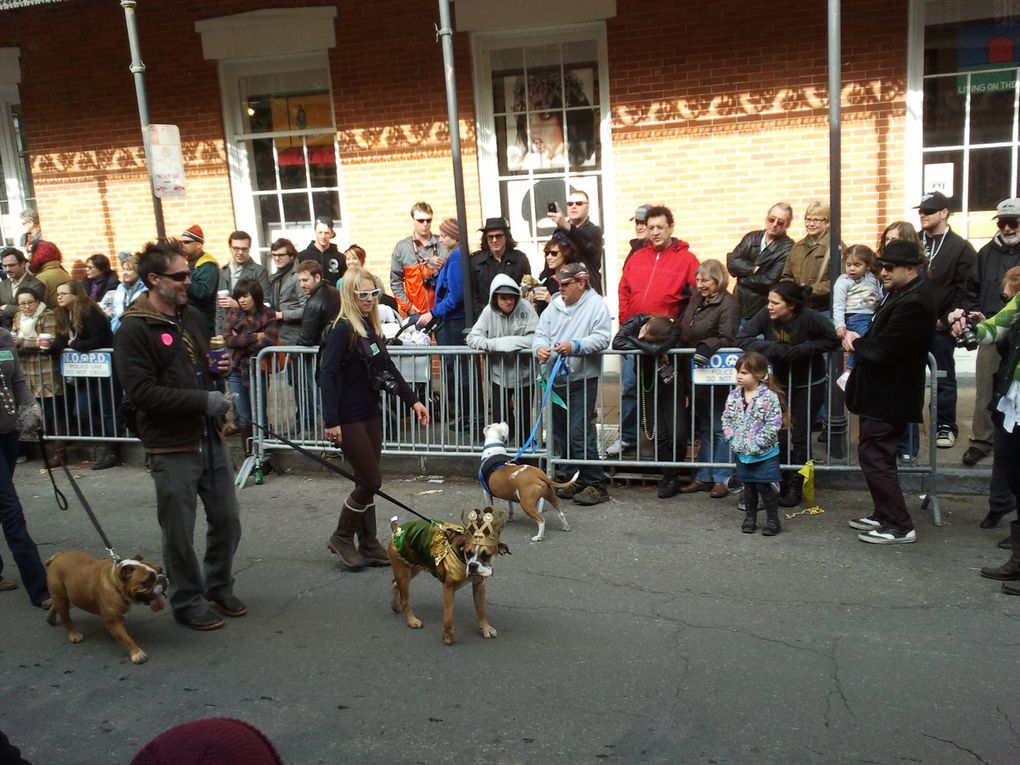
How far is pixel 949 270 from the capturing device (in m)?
7.72

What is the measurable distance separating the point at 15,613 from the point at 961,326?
609 cm

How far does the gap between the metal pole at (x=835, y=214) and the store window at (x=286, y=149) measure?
632 cm

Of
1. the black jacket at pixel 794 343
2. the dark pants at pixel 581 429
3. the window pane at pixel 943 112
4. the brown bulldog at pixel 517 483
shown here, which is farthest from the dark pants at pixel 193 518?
the window pane at pixel 943 112

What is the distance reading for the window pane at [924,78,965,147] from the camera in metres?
9.55

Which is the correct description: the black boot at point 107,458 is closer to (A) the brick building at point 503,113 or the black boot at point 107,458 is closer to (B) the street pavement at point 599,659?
(B) the street pavement at point 599,659

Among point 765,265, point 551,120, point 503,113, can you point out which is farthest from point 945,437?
point 503,113

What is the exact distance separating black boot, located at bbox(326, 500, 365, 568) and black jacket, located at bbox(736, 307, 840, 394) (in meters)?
3.09

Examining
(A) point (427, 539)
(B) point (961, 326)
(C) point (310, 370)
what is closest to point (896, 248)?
(B) point (961, 326)

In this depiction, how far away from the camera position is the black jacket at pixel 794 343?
6.71m

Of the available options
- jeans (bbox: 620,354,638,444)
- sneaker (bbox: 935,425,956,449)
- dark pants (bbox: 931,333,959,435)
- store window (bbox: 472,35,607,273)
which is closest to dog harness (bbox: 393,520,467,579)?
jeans (bbox: 620,354,638,444)

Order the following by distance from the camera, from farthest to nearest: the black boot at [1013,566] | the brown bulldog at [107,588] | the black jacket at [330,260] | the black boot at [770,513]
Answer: the black jacket at [330,260] < the black boot at [770,513] < the black boot at [1013,566] < the brown bulldog at [107,588]

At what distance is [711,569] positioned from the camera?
580 cm

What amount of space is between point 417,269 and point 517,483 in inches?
158

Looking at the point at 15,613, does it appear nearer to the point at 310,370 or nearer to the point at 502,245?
the point at 310,370
